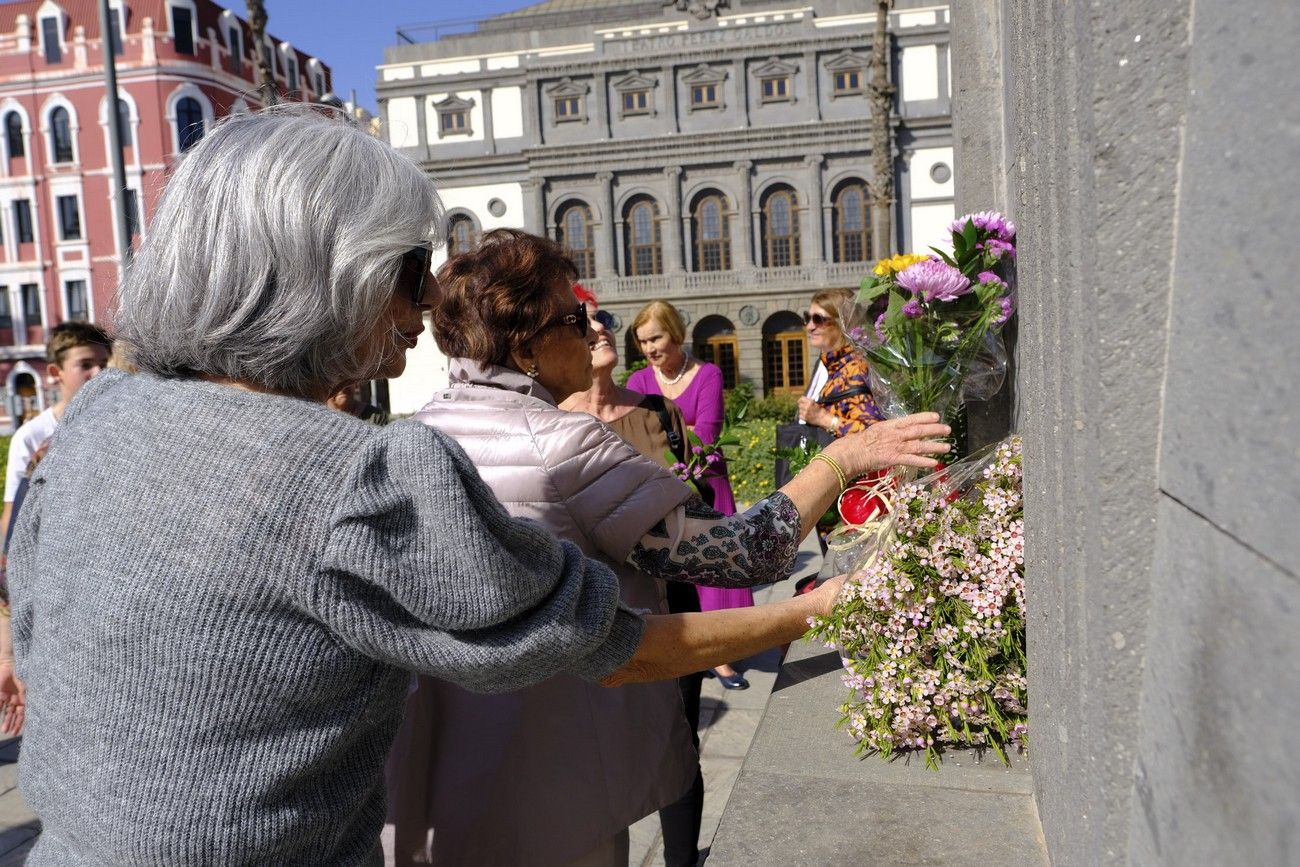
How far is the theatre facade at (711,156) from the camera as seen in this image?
105 ft

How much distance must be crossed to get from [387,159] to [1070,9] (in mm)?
899

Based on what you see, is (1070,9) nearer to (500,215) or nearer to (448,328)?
(448,328)

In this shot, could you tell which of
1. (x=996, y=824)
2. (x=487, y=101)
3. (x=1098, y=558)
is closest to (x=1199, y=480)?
(x=1098, y=558)

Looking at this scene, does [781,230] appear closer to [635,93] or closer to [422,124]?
[635,93]

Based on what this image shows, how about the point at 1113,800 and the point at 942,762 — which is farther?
the point at 942,762

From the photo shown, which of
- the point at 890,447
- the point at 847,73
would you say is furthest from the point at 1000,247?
the point at 847,73

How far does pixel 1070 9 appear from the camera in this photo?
1.10 m

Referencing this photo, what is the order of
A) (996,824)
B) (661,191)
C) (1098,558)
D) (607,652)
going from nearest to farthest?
(1098,558) → (607,652) → (996,824) → (661,191)

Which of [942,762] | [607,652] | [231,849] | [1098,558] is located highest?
[1098,558]

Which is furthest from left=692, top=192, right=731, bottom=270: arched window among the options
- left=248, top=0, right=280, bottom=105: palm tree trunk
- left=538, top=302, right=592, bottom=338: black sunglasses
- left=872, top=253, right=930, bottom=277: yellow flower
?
left=538, top=302, right=592, bottom=338: black sunglasses

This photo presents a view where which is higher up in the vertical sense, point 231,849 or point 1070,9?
point 1070,9

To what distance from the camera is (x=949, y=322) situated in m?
2.43

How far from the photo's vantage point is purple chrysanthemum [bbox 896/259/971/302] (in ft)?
7.73

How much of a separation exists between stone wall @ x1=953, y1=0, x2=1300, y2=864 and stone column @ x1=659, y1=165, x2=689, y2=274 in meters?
31.9
